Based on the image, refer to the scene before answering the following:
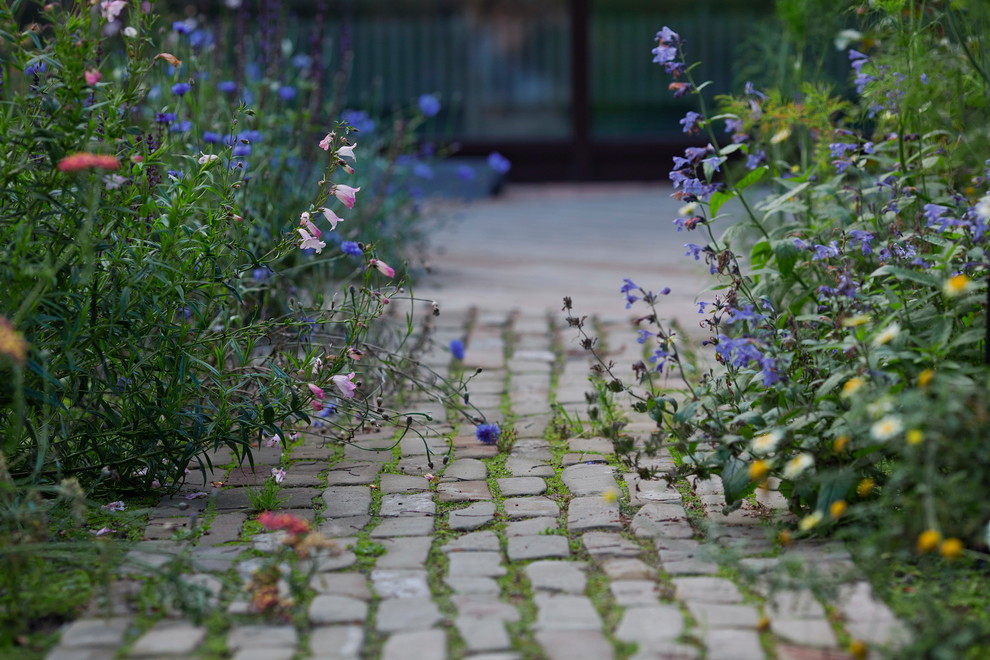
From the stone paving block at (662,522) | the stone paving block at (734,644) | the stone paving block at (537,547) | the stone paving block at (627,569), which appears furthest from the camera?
the stone paving block at (662,522)

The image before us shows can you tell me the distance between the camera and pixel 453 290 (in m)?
5.93

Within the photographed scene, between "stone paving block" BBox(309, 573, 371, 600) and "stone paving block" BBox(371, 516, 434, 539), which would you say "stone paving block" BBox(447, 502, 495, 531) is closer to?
"stone paving block" BBox(371, 516, 434, 539)

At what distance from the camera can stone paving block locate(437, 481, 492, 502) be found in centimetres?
296

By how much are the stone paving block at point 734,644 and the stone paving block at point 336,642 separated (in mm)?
631

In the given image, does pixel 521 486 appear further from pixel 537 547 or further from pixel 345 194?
pixel 345 194

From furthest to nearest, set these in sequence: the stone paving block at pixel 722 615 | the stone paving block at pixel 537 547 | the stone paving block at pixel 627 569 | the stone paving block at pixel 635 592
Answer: the stone paving block at pixel 537 547
the stone paving block at pixel 627 569
the stone paving block at pixel 635 592
the stone paving block at pixel 722 615

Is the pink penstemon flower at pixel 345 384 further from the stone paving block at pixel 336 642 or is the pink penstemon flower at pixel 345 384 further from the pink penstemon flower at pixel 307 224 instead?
the stone paving block at pixel 336 642

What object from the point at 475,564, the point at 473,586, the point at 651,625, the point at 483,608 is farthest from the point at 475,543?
the point at 651,625

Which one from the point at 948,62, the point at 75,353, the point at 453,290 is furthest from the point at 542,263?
the point at 75,353

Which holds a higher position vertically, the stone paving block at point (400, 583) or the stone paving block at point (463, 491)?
the stone paving block at point (400, 583)

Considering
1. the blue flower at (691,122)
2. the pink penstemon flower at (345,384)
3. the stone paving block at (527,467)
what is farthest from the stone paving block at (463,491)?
the blue flower at (691,122)

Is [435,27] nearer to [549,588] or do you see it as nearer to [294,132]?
[294,132]

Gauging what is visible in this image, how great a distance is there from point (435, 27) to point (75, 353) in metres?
8.15

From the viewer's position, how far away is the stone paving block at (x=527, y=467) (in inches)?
124
